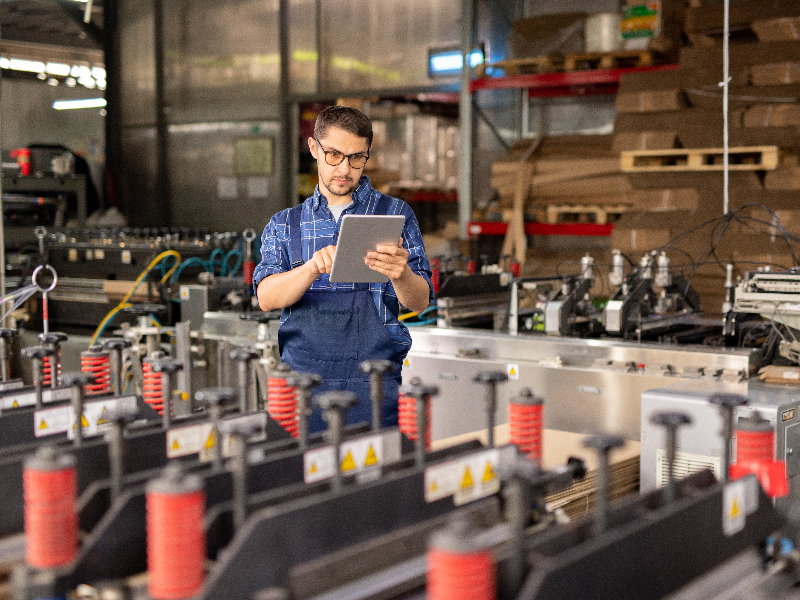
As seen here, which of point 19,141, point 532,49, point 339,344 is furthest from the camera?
point 19,141

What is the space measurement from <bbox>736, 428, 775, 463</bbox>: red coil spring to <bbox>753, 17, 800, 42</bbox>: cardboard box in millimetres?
4113

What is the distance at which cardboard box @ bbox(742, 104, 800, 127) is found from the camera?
16.2 feet

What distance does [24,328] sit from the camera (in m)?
5.89

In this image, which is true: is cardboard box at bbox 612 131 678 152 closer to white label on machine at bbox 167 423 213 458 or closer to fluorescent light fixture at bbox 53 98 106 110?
white label on machine at bbox 167 423 213 458

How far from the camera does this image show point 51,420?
166 centimetres

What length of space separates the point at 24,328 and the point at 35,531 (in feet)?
16.7

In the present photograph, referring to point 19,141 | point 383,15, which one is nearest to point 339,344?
point 383,15

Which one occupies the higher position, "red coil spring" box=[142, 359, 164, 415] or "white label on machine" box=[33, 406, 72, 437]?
"white label on machine" box=[33, 406, 72, 437]

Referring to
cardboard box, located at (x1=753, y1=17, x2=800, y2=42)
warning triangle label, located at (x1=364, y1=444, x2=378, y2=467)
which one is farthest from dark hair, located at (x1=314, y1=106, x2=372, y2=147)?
cardboard box, located at (x1=753, y1=17, x2=800, y2=42)

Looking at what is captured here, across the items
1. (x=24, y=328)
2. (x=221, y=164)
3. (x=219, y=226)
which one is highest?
(x=221, y=164)

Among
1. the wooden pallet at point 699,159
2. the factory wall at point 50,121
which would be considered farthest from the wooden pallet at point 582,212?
the factory wall at point 50,121

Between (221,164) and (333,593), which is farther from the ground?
(221,164)

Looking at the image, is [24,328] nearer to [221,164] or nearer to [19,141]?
[221,164]

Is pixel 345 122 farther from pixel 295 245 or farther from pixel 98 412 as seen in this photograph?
pixel 98 412
